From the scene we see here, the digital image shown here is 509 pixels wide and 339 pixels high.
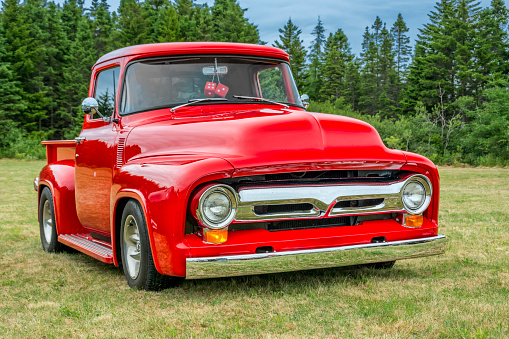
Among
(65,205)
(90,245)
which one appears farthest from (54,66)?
(90,245)

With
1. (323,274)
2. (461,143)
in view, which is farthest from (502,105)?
(323,274)

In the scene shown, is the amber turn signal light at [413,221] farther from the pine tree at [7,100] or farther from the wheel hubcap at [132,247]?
the pine tree at [7,100]

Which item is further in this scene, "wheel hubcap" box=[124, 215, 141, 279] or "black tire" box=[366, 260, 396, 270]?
"black tire" box=[366, 260, 396, 270]

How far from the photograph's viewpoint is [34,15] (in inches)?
2761

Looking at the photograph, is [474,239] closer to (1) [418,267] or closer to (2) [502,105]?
(1) [418,267]

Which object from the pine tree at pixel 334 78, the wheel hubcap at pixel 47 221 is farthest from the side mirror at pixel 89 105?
the pine tree at pixel 334 78

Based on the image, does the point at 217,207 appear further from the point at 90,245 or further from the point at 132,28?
the point at 132,28

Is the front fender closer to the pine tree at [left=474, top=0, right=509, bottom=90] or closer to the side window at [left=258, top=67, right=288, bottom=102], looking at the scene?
the side window at [left=258, top=67, right=288, bottom=102]

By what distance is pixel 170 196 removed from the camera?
386cm

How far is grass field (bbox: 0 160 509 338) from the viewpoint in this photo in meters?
3.38

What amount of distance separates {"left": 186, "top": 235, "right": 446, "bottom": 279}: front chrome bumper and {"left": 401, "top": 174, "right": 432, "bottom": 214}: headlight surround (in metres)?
0.25

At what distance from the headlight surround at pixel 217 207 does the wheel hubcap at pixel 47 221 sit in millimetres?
3561

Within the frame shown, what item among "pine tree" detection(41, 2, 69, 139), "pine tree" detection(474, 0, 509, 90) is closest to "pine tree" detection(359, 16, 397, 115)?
"pine tree" detection(474, 0, 509, 90)

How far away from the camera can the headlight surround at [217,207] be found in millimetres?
3809
